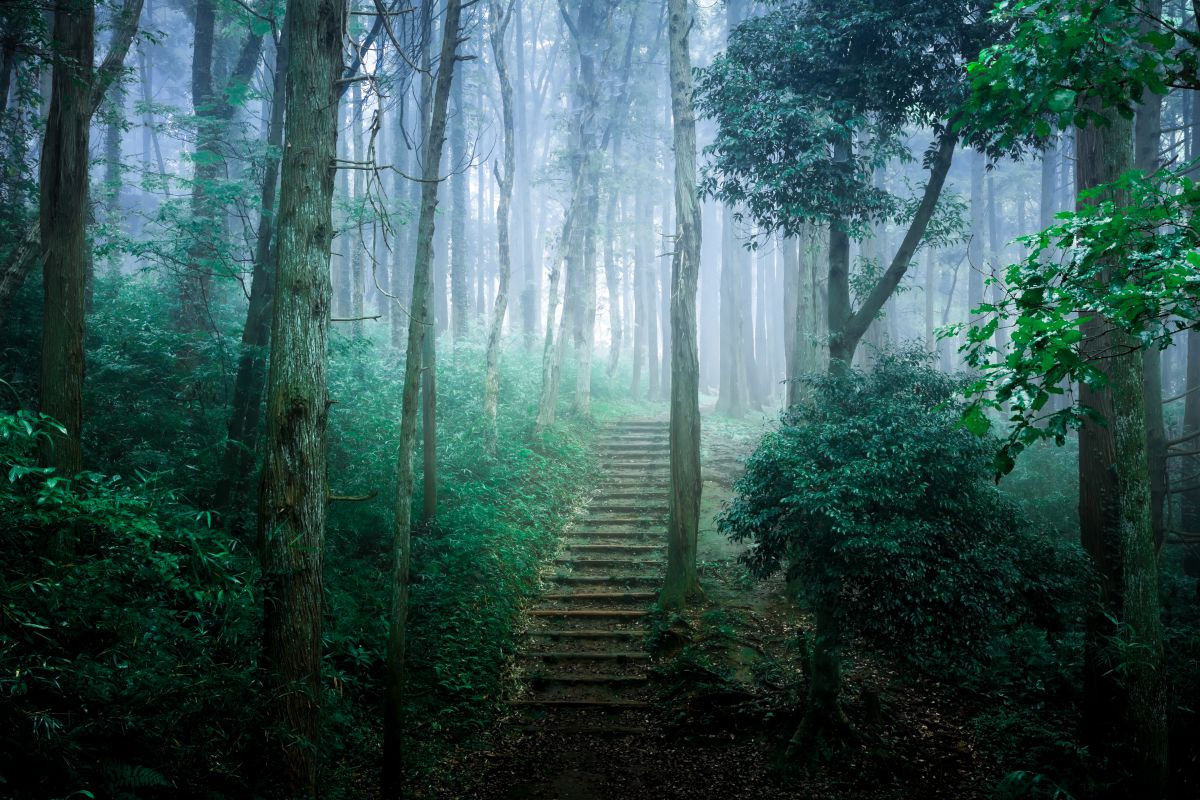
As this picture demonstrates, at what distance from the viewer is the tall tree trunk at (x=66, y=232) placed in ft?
19.8

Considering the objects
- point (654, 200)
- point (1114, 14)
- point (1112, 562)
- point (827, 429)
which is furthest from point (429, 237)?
point (654, 200)

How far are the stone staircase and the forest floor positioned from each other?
2 cm

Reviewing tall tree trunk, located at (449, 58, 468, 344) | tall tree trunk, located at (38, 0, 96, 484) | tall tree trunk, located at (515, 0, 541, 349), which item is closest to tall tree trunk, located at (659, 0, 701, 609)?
tall tree trunk, located at (38, 0, 96, 484)

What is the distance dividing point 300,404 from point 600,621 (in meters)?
6.16

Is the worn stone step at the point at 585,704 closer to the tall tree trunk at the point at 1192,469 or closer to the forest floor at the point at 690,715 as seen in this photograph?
the forest floor at the point at 690,715

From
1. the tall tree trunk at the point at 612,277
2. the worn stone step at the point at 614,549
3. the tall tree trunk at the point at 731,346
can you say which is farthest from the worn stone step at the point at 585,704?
the tall tree trunk at the point at 612,277

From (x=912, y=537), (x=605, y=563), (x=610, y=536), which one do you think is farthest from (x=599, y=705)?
(x=610, y=536)

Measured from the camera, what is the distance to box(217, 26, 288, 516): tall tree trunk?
8.00 m

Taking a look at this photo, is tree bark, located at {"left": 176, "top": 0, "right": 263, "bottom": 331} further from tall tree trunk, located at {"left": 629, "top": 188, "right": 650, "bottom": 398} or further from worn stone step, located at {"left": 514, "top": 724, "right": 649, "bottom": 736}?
tall tree trunk, located at {"left": 629, "top": 188, "right": 650, "bottom": 398}

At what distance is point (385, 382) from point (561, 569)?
555cm

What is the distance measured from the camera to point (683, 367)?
10047 mm

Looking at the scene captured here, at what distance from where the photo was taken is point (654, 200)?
30484 millimetres

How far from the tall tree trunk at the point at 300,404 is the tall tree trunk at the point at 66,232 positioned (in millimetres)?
2576

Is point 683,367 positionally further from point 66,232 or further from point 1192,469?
point 1192,469
